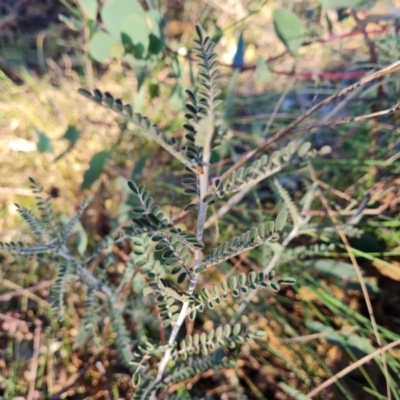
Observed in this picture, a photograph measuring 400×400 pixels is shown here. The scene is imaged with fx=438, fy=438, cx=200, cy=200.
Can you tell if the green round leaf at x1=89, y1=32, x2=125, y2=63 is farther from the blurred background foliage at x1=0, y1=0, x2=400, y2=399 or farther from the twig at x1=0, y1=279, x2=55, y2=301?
the twig at x1=0, y1=279, x2=55, y2=301

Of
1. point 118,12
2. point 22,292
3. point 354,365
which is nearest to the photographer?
point 354,365

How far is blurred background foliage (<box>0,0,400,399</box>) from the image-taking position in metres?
0.85

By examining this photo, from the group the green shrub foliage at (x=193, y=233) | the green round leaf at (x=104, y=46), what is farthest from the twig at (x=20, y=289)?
the green round leaf at (x=104, y=46)

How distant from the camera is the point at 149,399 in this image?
0.56 metres

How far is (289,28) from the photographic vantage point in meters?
0.93

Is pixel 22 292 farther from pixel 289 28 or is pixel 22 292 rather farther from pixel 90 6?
pixel 289 28

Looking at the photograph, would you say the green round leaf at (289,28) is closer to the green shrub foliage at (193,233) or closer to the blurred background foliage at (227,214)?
the blurred background foliage at (227,214)

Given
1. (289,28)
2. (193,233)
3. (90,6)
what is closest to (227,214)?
(289,28)

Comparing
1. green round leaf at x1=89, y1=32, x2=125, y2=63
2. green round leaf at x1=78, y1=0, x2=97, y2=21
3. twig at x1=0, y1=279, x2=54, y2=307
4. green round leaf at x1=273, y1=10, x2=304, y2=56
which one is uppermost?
→ green round leaf at x1=78, y1=0, x2=97, y2=21

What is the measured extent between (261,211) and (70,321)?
512 millimetres

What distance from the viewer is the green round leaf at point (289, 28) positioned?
91 cm

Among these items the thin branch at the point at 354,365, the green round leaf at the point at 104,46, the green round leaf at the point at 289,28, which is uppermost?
the green round leaf at the point at 289,28

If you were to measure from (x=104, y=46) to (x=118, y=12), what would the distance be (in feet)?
0.24

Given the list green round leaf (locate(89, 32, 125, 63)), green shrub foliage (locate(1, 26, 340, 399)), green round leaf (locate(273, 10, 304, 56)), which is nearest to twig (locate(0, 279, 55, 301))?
green shrub foliage (locate(1, 26, 340, 399))
